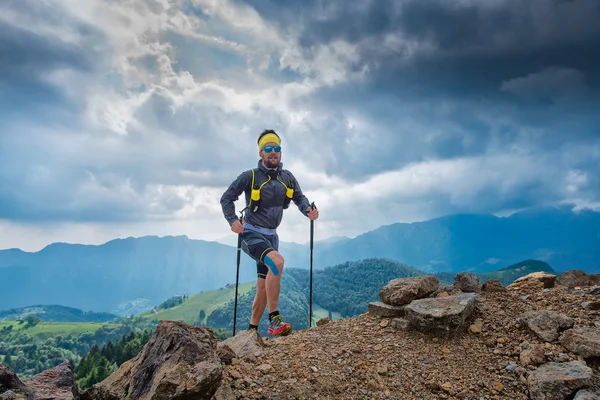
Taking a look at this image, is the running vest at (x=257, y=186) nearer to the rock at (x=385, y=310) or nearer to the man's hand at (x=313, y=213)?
the man's hand at (x=313, y=213)

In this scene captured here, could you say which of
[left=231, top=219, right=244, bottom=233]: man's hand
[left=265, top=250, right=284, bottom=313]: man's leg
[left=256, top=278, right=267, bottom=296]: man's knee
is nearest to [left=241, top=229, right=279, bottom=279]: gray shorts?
[left=256, top=278, right=267, bottom=296]: man's knee

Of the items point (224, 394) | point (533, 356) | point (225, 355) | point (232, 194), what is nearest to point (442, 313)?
point (533, 356)

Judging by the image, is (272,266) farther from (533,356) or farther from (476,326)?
(533,356)

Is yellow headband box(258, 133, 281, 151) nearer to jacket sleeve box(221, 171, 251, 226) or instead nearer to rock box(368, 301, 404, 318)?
jacket sleeve box(221, 171, 251, 226)

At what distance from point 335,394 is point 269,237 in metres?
6.13

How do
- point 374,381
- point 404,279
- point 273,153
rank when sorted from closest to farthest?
point 374,381, point 404,279, point 273,153

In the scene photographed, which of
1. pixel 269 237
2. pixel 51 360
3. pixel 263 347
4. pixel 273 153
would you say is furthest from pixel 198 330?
pixel 51 360

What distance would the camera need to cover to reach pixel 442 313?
9.03m

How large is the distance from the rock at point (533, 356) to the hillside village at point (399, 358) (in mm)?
20

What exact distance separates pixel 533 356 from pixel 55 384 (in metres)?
9.27

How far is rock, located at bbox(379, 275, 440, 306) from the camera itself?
34.6 ft

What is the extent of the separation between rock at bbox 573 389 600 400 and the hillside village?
2 centimetres

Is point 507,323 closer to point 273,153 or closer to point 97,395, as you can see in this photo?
point 273,153

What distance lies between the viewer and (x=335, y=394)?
23.2ft
